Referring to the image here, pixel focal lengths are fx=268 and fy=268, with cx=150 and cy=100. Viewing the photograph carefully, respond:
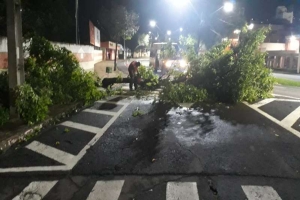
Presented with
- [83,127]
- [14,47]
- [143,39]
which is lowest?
[83,127]

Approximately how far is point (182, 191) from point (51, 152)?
292 centimetres

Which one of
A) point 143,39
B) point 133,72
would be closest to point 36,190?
point 133,72

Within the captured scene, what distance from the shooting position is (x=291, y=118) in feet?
27.7

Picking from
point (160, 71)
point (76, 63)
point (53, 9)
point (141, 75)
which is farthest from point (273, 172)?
point (53, 9)

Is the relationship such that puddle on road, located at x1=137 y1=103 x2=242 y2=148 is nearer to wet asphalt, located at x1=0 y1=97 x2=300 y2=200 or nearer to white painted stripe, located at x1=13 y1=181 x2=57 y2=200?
wet asphalt, located at x1=0 y1=97 x2=300 y2=200

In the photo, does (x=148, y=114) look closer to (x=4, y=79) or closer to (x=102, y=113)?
(x=102, y=113)

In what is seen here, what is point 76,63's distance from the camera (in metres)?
9.87

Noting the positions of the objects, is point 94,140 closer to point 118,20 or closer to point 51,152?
point 51,152

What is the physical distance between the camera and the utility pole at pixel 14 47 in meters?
6.15

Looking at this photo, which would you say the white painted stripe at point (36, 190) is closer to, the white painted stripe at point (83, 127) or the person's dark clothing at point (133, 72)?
the white painted stripe at point (83, 127)

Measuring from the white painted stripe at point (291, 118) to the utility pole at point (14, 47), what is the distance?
735 centimetres

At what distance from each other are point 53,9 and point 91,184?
2113 cm

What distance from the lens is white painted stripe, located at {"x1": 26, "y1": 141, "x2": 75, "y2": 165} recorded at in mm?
5168

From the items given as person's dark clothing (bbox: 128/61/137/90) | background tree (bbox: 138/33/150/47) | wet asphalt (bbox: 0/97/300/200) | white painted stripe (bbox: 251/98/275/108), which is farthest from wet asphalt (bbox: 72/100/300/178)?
background tree (bbox: 138/33/150/47)
